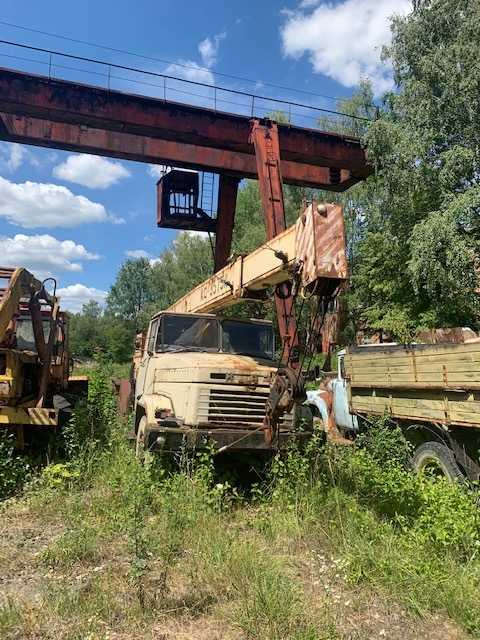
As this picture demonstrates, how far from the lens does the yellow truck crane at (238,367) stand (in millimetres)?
4883

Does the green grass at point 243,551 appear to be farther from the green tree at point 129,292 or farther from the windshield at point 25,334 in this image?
the green tree at point 129,292

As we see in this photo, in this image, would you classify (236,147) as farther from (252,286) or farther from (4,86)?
(252,286)

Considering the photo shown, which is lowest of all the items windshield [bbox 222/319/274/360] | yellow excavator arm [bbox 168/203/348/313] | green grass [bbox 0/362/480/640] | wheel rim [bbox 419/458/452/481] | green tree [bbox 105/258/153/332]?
green grass [bbox 0/362/480/640]

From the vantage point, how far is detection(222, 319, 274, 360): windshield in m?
7.36

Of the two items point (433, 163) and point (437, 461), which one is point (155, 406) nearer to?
point (437, 461)

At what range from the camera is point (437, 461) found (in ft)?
19.4

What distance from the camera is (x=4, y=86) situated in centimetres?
1257

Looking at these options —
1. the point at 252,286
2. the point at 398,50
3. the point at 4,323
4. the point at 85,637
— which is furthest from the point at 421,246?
the point at 85,637

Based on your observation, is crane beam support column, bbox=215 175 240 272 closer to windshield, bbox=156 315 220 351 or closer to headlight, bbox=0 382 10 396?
windshield, bbox=156 315 220 351

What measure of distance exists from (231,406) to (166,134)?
1028cm

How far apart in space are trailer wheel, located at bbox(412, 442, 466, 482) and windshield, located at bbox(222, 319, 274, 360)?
8.24 feet

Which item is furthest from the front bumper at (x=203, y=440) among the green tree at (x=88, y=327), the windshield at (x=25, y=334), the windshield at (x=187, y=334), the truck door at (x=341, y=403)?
the green tree at (x=88, y=327)

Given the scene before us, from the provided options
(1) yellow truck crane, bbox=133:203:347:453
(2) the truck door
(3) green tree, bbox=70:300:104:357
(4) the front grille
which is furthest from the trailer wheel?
(3) green tree, bbox=70:300:104:357

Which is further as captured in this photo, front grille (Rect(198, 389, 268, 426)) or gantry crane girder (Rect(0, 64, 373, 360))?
gantry crane girder (Rect(0, 64, 373, 360))
